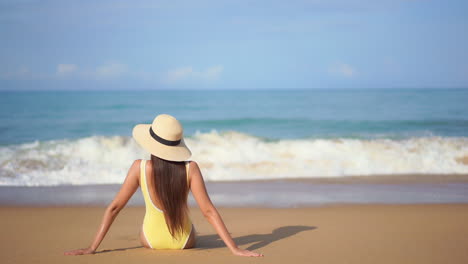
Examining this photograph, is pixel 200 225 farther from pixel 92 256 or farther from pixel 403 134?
pixel 403 134

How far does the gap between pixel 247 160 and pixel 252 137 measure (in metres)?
5.53

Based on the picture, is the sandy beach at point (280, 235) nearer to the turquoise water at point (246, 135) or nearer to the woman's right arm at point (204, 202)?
the woman's right arm at point (204, 202)

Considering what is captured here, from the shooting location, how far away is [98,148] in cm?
1310

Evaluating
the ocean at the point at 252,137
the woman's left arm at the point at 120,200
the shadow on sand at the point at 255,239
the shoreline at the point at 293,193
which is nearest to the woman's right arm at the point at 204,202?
the woman's left arm at the point at 120,200

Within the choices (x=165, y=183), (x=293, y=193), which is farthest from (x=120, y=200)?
(x=293, y=193)

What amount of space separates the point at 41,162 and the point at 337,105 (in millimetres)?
19124

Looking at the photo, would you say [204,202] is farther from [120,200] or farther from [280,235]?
[280,235]

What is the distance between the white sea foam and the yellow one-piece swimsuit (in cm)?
492

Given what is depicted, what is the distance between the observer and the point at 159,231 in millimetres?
3877

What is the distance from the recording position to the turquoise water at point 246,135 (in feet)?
32.9

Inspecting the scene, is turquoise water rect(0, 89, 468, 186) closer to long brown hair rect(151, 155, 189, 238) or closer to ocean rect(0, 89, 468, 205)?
ocean rect(0, 89, 468, 205)

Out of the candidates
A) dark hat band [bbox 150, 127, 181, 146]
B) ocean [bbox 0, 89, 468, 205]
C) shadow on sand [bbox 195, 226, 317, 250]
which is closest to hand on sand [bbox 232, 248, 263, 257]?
shadow on sand [bbox 195, 226, 317, 250]

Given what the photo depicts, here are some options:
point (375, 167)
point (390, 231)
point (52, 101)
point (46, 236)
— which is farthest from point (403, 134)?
point (52, 101)

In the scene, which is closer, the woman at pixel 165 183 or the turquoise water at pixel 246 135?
the woman at pixel 165 183
